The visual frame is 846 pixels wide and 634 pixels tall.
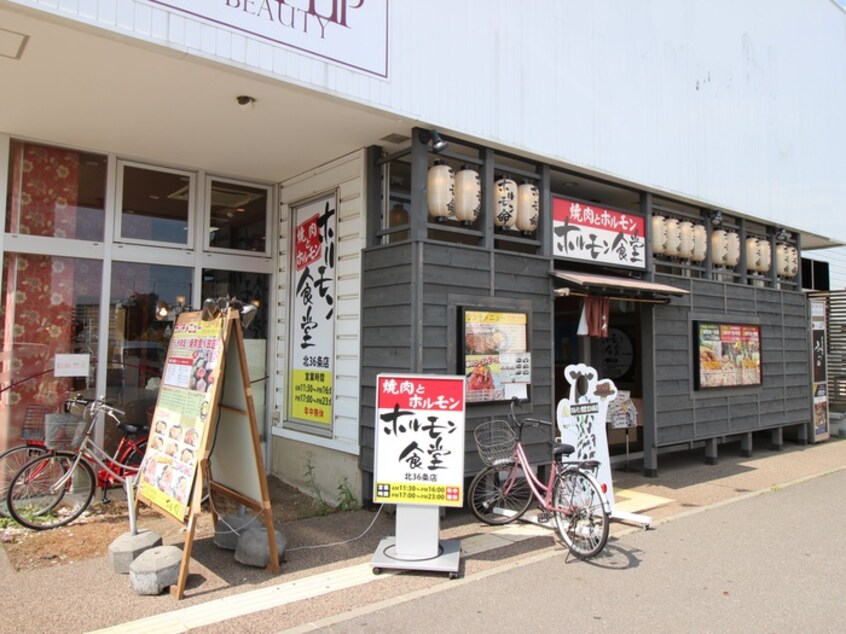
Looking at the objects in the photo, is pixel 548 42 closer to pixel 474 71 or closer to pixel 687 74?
pixel 474 71

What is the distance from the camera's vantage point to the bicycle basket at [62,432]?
20.1 feet

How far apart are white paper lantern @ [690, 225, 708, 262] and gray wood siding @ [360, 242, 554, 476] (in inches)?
160

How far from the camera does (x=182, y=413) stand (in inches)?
207

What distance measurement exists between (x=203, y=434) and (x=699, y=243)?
8.77m

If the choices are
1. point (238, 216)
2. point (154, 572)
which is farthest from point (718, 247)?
point (154, 572)

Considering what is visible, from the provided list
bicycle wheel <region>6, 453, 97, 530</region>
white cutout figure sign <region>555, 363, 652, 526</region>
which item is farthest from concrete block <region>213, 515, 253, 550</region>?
white cutout figure sign <region>555, 363, 652, 526</region>

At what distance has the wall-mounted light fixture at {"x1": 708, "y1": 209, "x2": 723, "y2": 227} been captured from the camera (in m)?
10.6

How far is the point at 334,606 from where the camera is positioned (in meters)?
4.43

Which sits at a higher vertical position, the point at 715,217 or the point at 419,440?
the point at 715,217

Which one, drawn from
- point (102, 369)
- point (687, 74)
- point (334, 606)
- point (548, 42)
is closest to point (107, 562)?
point (334, 606)

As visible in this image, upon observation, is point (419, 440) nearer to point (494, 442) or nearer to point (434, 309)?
point (494, 442)

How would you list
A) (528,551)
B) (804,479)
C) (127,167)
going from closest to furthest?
(528,551)
(127,167)
(804,479)

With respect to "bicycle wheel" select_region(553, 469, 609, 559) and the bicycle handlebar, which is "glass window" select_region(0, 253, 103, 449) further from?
"bicycle wheel" select_region(553, 469, 609, 559)

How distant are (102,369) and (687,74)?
33.2 ft
